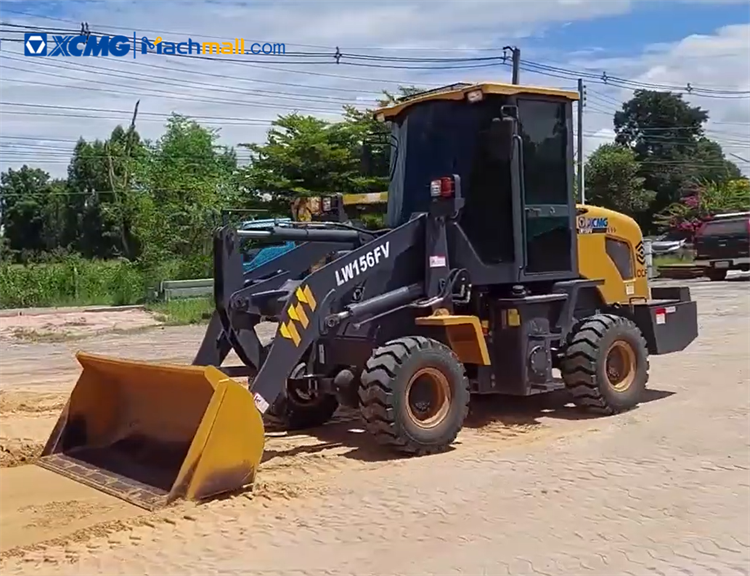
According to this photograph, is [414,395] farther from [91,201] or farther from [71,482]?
[91,201]

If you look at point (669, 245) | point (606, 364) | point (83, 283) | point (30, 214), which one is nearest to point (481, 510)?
point (606, 364)

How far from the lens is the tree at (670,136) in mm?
60281

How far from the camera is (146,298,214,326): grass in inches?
838

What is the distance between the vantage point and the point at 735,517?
6.02 metres

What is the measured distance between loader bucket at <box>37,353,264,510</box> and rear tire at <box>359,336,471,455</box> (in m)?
1.15

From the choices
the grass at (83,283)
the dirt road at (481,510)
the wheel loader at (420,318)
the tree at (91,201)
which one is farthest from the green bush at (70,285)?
the tree at (91,201)

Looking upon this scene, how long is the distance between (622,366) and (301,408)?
10.00 ft

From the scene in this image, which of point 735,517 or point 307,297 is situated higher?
point 307,297

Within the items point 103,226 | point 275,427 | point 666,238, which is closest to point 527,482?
point 275,427

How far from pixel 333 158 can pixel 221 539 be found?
25.0 meters

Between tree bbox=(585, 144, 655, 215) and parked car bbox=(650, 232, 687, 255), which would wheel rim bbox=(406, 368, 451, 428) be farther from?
tree bbox=(585, 144, 655, 215)

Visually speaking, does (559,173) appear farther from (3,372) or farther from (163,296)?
(163,296)

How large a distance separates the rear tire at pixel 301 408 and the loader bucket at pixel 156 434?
4.91ft

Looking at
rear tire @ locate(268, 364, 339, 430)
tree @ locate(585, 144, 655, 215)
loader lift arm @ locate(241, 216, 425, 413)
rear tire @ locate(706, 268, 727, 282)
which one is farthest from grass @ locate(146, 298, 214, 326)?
tree @ locate(585, 144, 655, 215)
